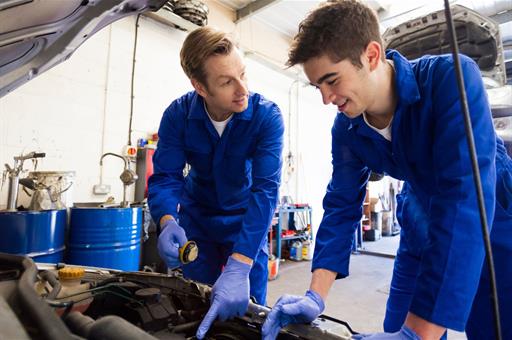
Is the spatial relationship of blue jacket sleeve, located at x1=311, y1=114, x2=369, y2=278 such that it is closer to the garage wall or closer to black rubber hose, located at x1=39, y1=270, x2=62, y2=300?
black rubber hose, located at x1=39, y1=270, x2=62, y2=300

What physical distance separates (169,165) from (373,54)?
92cm

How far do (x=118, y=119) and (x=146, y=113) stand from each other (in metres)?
0.29

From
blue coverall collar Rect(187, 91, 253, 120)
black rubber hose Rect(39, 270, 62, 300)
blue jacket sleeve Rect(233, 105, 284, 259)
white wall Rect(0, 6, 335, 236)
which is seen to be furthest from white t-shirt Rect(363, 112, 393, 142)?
white wall Rect(0, 6, 335, 236)

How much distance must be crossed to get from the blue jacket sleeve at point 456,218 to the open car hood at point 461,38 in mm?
1535

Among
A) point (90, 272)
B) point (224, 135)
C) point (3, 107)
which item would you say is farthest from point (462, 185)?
point (3, 107)

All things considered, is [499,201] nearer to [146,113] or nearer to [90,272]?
[90,272]

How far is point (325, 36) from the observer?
762mm

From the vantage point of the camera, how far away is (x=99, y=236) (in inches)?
86.5

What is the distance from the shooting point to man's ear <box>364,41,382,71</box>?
78cm

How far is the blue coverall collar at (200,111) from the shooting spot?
4.34 feet

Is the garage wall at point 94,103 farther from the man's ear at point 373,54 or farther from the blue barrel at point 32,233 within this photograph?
the man's ear at point 373,54

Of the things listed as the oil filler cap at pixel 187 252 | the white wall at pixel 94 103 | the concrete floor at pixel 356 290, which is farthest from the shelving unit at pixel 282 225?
the oil filler cap at pixel 187 252

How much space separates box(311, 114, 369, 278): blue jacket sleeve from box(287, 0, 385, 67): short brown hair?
313mm

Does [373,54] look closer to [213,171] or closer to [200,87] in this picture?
[200,87]
